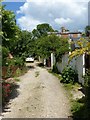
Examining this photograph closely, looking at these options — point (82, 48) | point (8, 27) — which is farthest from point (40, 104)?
point (82, 48)

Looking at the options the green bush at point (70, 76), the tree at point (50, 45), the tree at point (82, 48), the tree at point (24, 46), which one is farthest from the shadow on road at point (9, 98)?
the tree at point (50, 45)

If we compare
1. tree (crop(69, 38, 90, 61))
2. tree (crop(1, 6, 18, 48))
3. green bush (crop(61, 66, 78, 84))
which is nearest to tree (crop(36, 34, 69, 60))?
green bush (crop(61, 66, 78, 84))

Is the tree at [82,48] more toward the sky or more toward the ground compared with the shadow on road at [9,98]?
more toward the sky

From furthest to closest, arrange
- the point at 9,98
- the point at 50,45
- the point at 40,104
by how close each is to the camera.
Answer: the point at 50,45 → the point at 9,98 → the point at 40,104

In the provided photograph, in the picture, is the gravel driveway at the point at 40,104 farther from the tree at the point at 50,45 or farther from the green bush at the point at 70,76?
the tree at the point at 50,45

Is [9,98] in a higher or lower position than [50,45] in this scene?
lower

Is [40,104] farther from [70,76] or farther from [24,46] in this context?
[24,46]

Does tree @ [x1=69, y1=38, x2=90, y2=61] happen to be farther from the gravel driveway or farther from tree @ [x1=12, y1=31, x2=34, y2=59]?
tree @ [x1=12, y1=31, x2=34, y2=59]

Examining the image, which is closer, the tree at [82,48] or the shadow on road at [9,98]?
the tree at [82,48]

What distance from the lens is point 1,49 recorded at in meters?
13.4

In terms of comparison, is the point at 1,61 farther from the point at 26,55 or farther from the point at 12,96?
the point at 26,55

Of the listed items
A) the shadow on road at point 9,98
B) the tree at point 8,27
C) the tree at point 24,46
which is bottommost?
the shadow on road at point 9,98

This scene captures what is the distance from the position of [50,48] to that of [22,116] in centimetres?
2982

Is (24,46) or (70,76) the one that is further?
(24,46)
